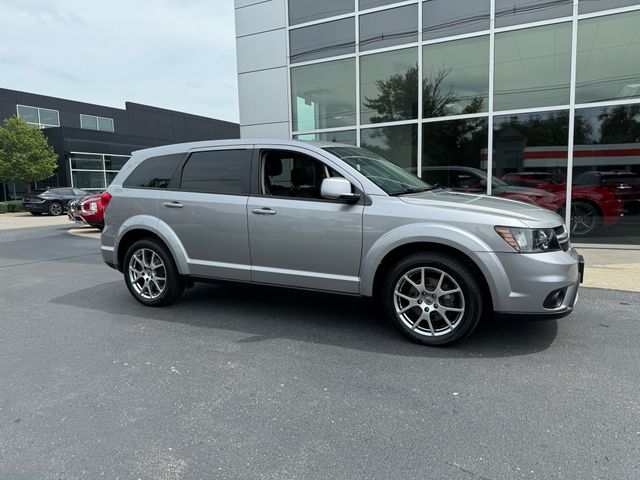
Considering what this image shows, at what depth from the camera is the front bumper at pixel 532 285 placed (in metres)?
3.59

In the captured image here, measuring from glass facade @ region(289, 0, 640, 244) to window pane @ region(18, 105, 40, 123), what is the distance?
33.5 metres

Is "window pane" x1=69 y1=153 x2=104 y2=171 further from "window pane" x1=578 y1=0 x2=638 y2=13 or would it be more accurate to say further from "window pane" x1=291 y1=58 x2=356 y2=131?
"window pane" x1=578 y1=0 x2=638 y2=13

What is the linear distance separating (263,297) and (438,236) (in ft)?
8.83

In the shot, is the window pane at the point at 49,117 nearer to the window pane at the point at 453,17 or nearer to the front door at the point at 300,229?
the window pane at the point at 453,17

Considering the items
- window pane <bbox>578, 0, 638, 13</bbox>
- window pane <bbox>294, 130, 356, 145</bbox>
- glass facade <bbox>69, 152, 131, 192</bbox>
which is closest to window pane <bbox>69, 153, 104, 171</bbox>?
glass facade <bbox>69, 152, 131, 192</bbox>

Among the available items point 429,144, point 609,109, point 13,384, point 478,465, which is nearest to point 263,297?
point 13,384

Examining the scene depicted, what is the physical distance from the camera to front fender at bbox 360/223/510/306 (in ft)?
12.0

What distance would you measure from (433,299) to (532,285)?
782 mm

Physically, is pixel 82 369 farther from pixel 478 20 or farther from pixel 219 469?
pixel 478 20

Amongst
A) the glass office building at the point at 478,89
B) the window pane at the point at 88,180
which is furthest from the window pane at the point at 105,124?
the glass office building at the point at 478,89

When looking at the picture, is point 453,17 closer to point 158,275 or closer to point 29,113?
point 158,275

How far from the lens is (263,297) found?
573 cm

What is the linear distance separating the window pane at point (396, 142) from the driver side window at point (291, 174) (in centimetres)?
640

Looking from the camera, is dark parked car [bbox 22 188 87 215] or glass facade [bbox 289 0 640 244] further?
dark parked car [bbox 22 188 87 215]
